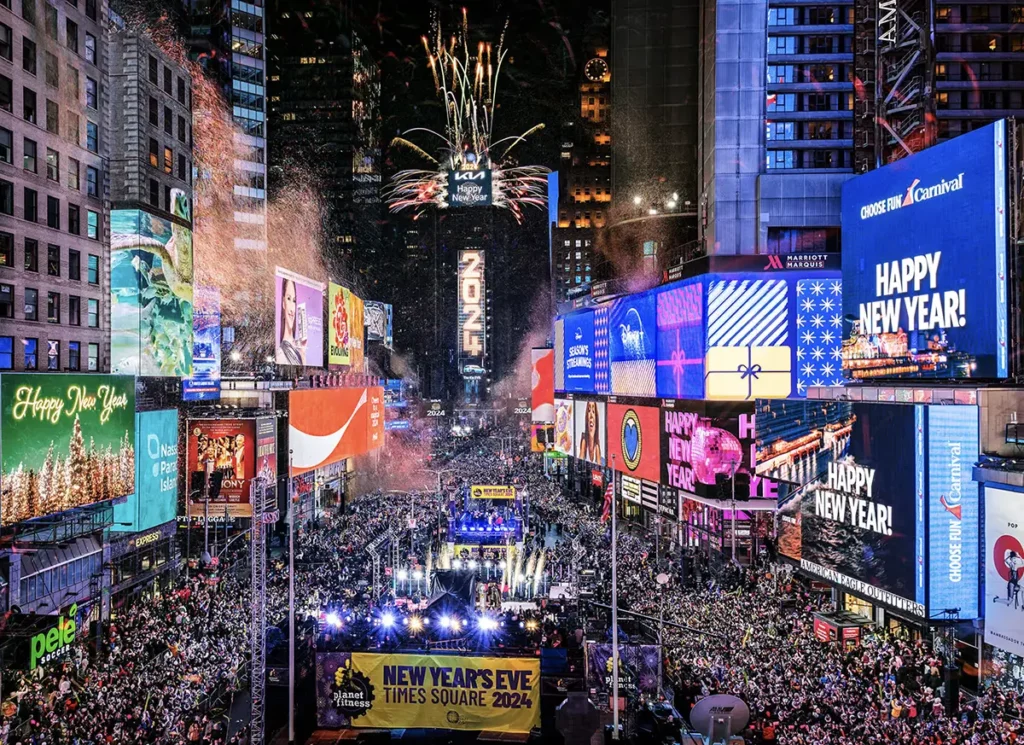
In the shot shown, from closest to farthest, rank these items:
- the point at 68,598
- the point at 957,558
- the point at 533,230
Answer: the point at 957,558, the point at 68,598, the point at 533,230

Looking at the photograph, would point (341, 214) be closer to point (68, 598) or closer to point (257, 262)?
point (257, 262)

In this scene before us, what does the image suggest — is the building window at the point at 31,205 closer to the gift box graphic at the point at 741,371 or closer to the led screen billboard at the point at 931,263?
the led screen billboard at the point at 931,263

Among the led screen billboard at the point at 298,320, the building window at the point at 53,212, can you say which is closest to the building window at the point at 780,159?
the led screen billboard at the point at 298,320

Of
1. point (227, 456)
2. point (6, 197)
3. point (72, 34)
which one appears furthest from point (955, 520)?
point (72, 34)

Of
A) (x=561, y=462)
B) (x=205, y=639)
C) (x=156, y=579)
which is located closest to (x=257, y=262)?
(x=561, y=462)

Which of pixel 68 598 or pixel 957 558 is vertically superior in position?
pixel 957 558

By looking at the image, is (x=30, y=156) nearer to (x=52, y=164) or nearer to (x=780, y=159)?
(x=52, y=164)
